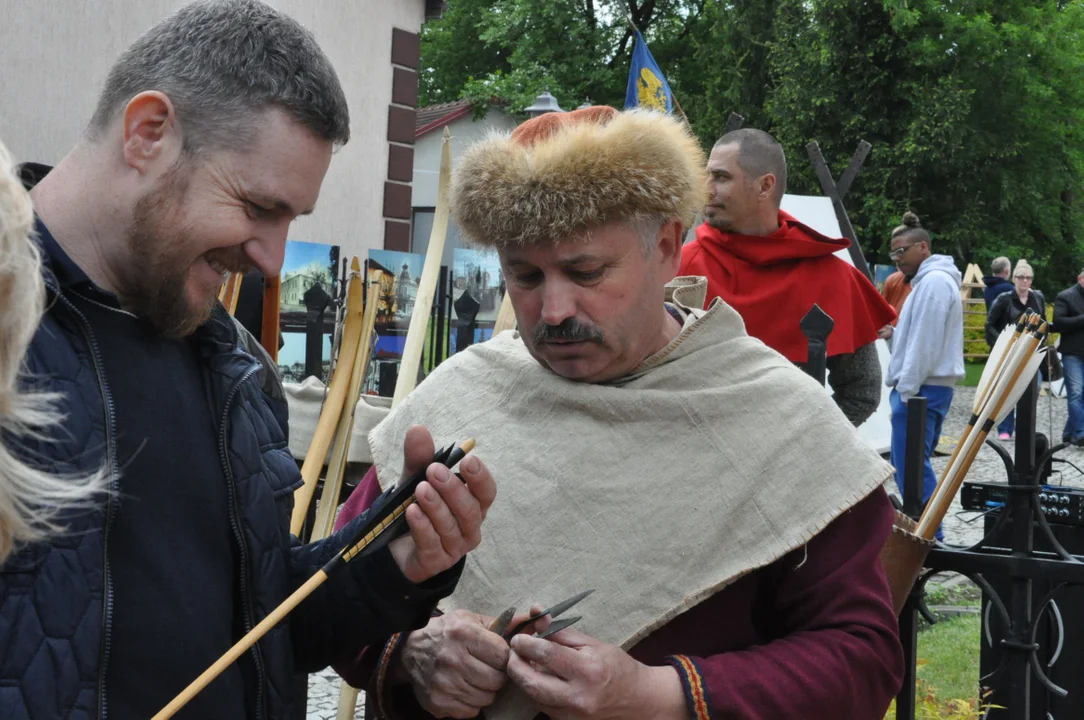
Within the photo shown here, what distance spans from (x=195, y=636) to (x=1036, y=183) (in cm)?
2777

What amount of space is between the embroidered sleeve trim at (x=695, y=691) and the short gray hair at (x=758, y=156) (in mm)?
2972

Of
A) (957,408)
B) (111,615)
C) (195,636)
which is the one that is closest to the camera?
(111,615)

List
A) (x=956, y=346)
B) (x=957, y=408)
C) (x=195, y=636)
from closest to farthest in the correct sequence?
(x=195, y=636) → (x=956, y=346) → (x=957, y=408)

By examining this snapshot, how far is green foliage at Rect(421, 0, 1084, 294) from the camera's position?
24.9 meters

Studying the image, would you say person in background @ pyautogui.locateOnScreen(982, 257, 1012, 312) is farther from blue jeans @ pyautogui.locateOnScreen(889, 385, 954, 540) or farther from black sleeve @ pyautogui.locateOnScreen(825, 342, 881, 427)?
black sleeve @ pyautogui.locateOnScreen(825, 342, 881, 427)

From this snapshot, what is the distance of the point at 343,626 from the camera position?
67.6 inches

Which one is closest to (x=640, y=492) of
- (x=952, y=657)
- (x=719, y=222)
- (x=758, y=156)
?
(x=719, y=222)

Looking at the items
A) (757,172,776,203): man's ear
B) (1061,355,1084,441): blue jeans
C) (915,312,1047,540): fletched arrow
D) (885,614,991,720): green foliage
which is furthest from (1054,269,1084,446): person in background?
(915,312,1047,540): fletched arrow

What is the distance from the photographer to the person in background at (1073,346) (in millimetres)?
11461

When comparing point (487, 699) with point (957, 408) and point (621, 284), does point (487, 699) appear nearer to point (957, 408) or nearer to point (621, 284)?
point (621, 284)

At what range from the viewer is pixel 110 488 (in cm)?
136

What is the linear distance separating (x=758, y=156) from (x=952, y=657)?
2.23 meters

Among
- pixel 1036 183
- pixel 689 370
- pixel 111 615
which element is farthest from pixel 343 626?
pixel 1036 183

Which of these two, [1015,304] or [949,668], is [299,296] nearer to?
[949,668]
